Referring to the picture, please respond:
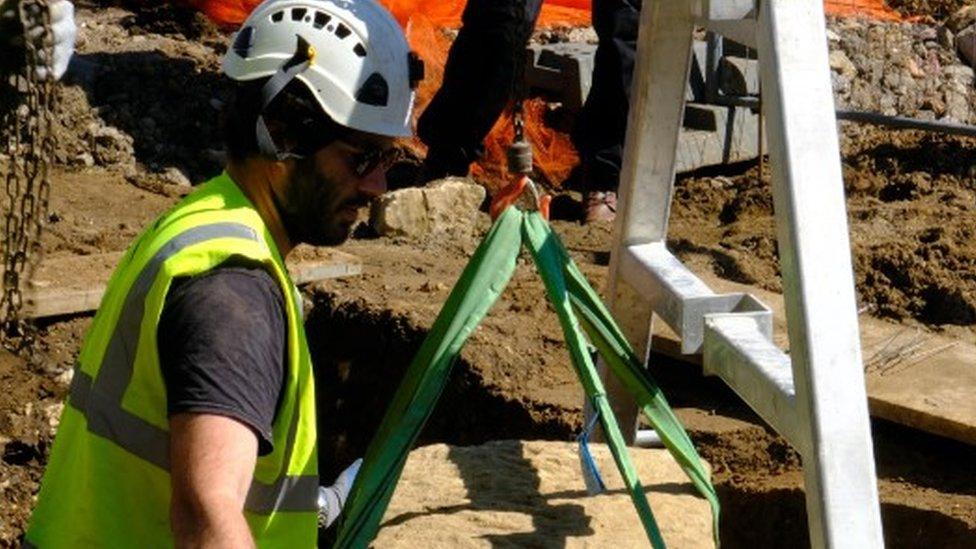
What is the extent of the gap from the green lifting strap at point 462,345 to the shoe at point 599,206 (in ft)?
13.9

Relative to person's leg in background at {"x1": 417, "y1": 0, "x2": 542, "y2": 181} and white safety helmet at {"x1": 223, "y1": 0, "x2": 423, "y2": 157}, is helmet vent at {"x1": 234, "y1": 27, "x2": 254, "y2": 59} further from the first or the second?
person's leg in background at {"x1": 417, "y1": 0, "x2": 542, "y2": 181}

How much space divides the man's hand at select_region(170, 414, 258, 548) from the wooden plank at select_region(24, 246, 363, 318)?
404 centimetres

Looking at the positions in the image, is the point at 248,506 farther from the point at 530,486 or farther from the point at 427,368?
the point at 530,486

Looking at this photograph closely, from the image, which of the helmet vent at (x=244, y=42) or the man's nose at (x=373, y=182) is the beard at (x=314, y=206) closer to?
the man's nose at (x=373, y=182)

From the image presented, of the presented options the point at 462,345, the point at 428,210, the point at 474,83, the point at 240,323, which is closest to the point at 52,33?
the point at 462,345

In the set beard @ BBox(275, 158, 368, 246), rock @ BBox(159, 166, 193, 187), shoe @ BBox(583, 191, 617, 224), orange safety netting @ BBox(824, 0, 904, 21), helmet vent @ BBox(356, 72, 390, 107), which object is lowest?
rock @ BBox(159, 166, 193, 187)

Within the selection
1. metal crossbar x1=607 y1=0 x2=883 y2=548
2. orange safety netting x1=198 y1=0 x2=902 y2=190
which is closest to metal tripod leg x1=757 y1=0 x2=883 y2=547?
metal crossbar x1=607 y1=0 x2=883 y2=548

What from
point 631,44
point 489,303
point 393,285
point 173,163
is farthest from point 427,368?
Result: point 173,163

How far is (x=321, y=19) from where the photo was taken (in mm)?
3238

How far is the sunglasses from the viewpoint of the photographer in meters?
3.21

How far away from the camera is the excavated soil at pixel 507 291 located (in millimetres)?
5285

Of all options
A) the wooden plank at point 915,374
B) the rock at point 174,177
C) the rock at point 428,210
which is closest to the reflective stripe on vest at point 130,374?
the wooden plank at point 915,374

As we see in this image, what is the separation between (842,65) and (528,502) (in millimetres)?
6702

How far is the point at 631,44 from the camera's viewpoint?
8320 millimetres
